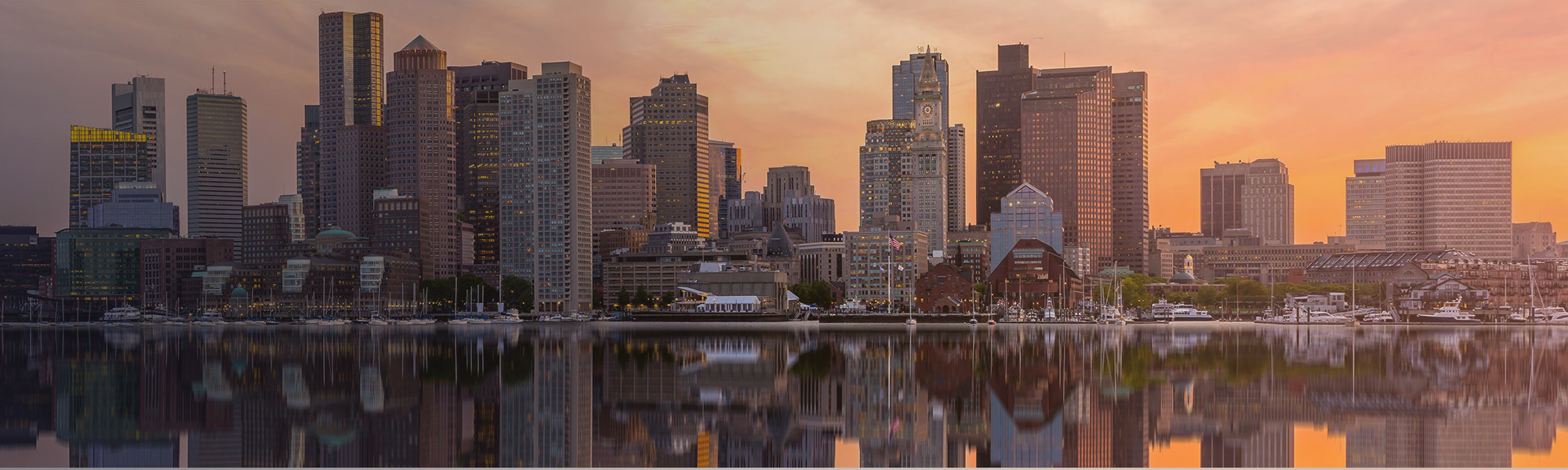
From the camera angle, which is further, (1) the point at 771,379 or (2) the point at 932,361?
(2) the point at 932,361

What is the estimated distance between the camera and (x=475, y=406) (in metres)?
43.3

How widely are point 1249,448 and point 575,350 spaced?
58.5 m

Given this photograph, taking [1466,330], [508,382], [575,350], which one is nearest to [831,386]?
[508,382]

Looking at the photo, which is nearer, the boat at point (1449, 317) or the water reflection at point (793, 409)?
the water reflection at point (793, 409)

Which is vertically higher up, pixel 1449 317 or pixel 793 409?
pixel 793 409

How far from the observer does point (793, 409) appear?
43.1 meters

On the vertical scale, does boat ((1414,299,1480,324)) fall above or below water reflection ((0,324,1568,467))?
below

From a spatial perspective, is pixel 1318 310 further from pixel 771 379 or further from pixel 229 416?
pixel 229 416

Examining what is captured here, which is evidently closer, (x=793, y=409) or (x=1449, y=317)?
(x=793, y=409)

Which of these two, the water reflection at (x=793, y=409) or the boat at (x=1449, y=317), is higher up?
the water reflection at (x=793, y=409)

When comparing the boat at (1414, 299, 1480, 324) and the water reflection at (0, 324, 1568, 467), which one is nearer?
the water reflection at (0, 324, 1568, 467)

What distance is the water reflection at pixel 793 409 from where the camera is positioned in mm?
32375

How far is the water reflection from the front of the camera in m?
32.4

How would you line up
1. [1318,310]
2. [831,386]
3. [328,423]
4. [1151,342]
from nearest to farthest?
[328,423], [831,386], [1151,342], [1318,310]
